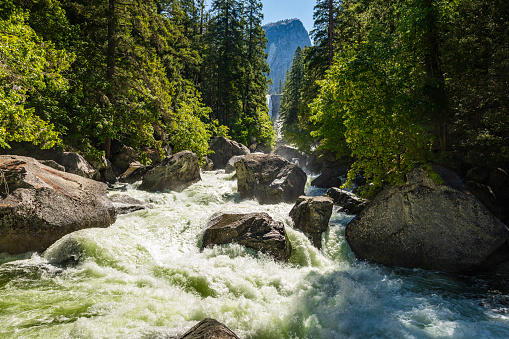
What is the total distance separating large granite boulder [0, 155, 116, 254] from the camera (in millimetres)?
6434

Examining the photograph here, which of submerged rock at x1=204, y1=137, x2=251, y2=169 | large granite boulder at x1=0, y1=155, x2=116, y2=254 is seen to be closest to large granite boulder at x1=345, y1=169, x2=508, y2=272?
large granite boulder at x1=0, y1=155, x2=116, y2=254

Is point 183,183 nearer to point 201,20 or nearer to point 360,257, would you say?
point 360,257

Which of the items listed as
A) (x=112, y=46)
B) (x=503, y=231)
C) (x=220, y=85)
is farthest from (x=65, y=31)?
(x=220, y=85)

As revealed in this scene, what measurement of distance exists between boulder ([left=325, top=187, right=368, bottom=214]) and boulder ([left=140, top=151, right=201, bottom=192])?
7791mm

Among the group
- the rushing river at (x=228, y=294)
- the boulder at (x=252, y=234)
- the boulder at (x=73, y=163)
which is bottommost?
the rushing river at (x=228, y=294)

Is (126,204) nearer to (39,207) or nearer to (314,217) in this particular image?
(39,207)

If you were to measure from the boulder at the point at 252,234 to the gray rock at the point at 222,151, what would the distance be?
16.6 meters

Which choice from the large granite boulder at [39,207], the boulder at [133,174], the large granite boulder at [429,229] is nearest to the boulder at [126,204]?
the large granite boulder at [39,207]

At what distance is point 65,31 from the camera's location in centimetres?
1284

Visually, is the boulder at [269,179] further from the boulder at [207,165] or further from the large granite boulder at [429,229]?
the boulder at [207,165]

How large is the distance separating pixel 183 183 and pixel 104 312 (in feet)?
33.0

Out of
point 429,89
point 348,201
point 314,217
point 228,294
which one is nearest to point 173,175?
point 314,217

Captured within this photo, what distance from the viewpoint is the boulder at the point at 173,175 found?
44.4ft

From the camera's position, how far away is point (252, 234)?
741 centimetres
